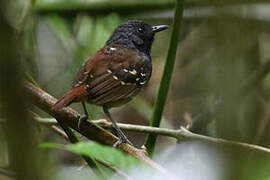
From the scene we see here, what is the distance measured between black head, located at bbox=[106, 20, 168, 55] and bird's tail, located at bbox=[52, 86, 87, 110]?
103 cm

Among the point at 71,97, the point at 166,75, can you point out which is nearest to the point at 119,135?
the point at 71,97

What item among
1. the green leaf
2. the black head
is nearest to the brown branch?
the green leaf

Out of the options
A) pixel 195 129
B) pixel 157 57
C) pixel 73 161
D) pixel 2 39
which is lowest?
pixel 73 161

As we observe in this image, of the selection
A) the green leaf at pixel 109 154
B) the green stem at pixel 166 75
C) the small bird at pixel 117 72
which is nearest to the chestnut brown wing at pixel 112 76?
the small bird at pixel 117 72

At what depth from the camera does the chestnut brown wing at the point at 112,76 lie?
9.68ft

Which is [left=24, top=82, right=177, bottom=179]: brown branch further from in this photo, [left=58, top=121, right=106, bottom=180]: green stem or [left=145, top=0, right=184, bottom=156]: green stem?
[left=145, top=0, right=184, bottom=156]: green stem

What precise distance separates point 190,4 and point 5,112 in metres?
2.80

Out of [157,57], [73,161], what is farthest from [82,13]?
[73,161]

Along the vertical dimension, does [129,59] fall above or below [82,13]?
below

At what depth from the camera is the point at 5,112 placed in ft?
3.19

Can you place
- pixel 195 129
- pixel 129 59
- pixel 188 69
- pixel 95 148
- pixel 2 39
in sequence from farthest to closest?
pixel 188 69, pixel 195 129, pixel 129 59, pixel 95 148, pixel 2 39

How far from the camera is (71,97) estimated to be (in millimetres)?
2598

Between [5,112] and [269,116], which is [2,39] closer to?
[5,112]

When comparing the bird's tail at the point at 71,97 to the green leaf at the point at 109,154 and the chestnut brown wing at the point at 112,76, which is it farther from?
the green leaf at the point at 109,154
